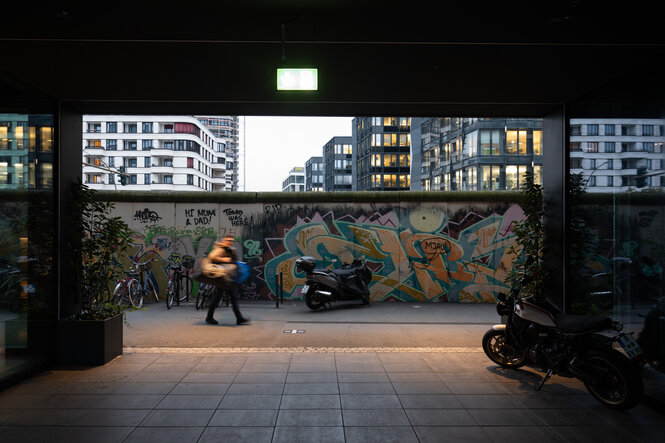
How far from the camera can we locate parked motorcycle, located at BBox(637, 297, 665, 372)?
4.45 m

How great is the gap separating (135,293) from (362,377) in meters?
7.30

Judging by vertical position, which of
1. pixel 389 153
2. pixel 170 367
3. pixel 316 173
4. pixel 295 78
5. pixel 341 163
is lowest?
pixel 170 367

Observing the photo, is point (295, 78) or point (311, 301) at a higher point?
point (295, 78)

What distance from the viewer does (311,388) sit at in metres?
4.91

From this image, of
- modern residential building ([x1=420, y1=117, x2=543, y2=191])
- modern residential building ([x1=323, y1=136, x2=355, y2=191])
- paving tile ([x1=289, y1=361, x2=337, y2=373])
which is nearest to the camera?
paving tile ([x1=289, y1=361, x2=337, y2=373])

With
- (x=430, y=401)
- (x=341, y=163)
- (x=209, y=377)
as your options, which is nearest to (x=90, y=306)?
(x=209, y=377)

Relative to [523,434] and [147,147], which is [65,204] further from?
[147,147]

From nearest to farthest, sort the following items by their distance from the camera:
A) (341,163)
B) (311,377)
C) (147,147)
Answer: (311,377)
(147,147)
(341,163)

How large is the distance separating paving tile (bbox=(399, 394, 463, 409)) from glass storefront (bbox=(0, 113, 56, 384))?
4.61 meters

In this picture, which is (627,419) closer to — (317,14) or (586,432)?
(586,432)

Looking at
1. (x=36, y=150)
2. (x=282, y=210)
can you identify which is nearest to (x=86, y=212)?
(x=36, y=150)

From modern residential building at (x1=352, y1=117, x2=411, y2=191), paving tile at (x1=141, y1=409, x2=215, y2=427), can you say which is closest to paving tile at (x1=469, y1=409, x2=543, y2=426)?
paving tile at (x1=141, y1=409, x2=215, y2=427)

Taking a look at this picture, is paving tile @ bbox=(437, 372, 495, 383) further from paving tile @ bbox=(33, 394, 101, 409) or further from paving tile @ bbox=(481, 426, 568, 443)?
paving tile @ bbox=(33, 394, 101, 409)

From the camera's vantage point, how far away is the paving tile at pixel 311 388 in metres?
4.80
